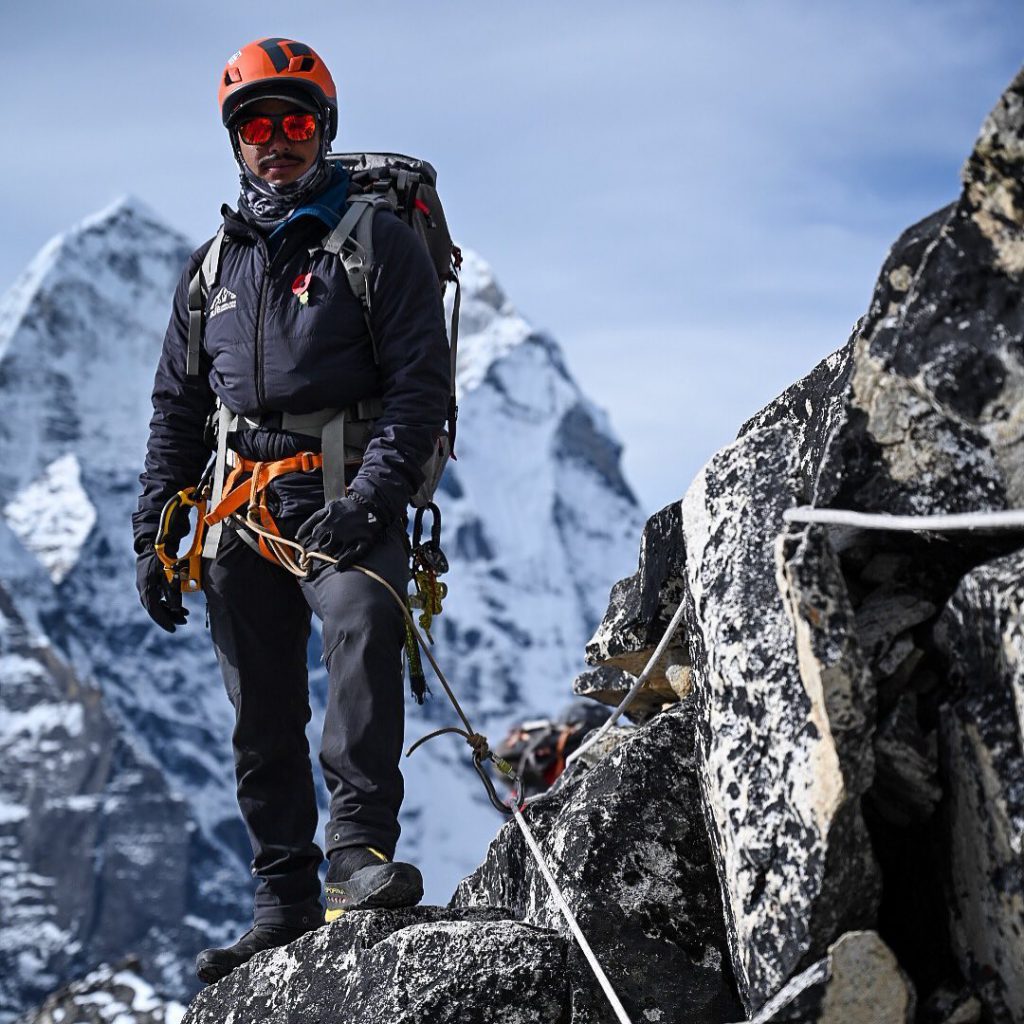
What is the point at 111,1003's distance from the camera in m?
14.9

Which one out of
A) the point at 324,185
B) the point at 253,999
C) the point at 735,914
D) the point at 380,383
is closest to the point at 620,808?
the point at 735,914

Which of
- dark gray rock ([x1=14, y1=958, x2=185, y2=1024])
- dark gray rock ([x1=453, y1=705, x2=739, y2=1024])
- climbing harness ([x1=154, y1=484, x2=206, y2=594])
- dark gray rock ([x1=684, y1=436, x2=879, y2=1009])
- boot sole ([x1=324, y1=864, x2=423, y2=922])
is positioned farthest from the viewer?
dark gray rock ([x1=14, y1=958, x2=185, y2=1024])

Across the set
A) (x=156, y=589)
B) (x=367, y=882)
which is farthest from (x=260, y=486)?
(x=367, y=882)

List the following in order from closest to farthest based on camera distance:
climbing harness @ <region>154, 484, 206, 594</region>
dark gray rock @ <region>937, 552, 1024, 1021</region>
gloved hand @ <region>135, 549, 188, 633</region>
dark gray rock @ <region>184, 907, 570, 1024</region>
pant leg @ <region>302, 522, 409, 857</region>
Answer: dark gray rock @ <region>937, 552, 1024, 1021</region>, dark gray rock @ <region>184, 907, 570, 1024</region>, pant leg @ <region>302, 522, 409, 857</region>, climbing harness @ <region>154, 484, 206, 594</region>, gloved hand @ <region>135, 549, 188, 633</region>

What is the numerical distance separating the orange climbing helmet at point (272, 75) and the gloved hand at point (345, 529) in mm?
1841

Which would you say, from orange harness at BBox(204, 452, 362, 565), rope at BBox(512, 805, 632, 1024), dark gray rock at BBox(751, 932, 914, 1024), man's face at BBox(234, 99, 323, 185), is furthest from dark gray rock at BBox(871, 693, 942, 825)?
man's face at BBox(234, 99, 323, 185)

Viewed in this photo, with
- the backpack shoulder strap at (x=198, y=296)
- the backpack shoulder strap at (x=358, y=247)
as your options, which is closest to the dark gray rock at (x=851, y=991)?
the backpack shoulder strap at (x=358, y=247)

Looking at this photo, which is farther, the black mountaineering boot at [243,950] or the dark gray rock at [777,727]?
the black mountaineering boot at [243,950]

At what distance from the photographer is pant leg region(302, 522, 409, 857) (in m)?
5.85

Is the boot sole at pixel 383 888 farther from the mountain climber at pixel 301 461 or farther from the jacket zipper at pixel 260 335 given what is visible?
the jacket zipper at pixel 260 335

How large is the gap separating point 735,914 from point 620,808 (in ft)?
4.02

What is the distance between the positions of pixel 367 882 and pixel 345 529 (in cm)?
136

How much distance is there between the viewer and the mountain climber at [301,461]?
594cm

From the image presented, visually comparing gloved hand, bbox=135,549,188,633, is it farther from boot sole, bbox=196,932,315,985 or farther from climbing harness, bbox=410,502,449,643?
boot sole, bbox=196,932,315,985
